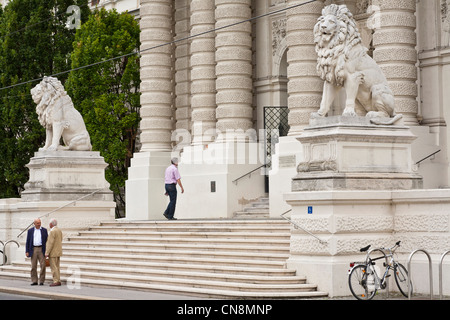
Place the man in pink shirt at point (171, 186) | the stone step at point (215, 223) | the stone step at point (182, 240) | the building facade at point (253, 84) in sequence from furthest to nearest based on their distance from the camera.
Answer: the man in pink shirt at point (171, 186), the building facade at point (253, 84), the stone step at point (215, 223), the stone step at point (182, 240)

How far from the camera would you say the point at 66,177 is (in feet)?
99.7

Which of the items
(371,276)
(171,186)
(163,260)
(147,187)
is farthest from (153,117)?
(371,276)

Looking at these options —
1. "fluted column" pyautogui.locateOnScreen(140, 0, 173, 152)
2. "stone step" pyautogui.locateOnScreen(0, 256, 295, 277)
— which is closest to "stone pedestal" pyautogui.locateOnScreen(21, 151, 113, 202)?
"stone step" pyautogui.locateOnScreen(0, 256, 295, 277)

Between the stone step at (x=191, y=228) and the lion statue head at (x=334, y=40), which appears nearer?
the lion statue head at (x=334, y=40)

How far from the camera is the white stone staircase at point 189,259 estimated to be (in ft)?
68.5

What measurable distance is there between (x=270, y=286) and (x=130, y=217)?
17.7m

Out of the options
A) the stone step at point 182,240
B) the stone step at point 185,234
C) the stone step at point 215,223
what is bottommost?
the stone step at point 182,240

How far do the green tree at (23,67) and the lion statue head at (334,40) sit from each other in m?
26.4

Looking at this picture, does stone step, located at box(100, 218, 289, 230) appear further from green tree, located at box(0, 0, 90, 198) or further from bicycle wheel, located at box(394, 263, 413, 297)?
green tree, located at box(0, 0, 90, 198)

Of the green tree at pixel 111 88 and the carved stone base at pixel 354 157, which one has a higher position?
the green tree at pixel 111 88

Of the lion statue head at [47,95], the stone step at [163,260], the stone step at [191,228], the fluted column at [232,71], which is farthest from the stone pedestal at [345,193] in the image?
the fluted column at [232,71]

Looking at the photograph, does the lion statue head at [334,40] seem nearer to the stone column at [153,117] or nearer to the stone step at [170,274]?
the stone step at [170,274]

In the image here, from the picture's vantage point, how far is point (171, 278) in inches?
905
